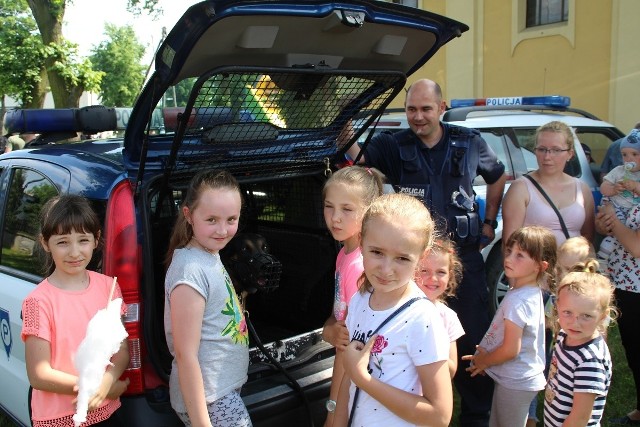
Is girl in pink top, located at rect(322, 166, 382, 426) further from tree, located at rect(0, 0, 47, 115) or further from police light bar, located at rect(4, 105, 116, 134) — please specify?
tree, located at rect(0, 0, 47, 115)

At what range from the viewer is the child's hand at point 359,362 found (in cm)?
179

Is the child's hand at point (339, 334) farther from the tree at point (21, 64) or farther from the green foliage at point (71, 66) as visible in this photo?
the tree at point (21, 64)

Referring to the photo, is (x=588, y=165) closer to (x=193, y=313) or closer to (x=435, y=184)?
(x=435, y=184)

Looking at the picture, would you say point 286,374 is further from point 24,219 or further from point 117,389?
point 24,219

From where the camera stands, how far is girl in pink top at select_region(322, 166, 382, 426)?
2.36m

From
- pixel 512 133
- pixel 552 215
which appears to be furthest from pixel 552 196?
pixel 512 133

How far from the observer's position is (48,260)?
7.70 feet

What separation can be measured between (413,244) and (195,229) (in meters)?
0.82

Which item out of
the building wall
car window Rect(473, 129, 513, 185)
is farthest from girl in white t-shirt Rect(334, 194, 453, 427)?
the building wall

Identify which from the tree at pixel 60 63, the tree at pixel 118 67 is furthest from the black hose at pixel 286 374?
the tree at pixel 118 67

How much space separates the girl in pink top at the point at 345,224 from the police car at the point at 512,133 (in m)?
2.32

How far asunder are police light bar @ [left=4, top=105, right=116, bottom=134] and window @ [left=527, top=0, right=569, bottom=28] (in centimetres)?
882

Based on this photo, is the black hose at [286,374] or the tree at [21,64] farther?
the tree at [21,64]

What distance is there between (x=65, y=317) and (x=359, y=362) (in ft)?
3.46
